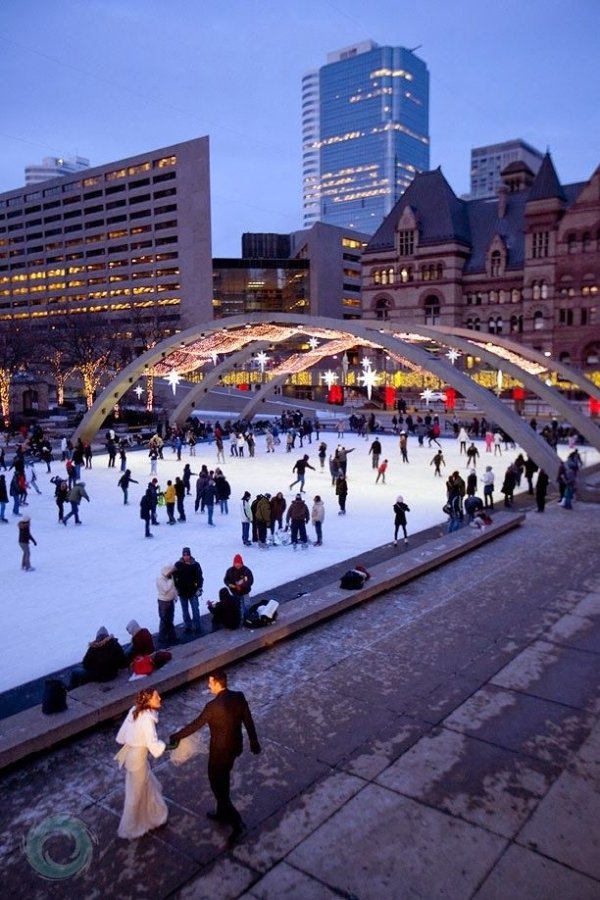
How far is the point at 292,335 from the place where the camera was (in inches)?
1221

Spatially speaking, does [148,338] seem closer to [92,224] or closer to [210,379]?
[210,379]

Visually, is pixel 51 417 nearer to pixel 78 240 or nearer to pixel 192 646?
pixel 192 646

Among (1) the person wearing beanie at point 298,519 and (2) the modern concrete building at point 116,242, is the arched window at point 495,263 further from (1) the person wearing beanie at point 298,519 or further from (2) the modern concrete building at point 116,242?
(1) the person wearing beanie at point 298,519

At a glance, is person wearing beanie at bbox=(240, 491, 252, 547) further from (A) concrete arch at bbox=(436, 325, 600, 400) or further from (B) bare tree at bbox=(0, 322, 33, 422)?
(B) bare tree at bbox=(0, 322, 33, 422)

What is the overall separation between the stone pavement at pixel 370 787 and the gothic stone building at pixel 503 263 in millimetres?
51841

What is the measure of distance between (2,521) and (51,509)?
6.49 ft

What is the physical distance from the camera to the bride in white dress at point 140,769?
16.9 ft

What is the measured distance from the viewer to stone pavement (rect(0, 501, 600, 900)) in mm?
4836

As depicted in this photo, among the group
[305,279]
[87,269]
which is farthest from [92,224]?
[305,279]

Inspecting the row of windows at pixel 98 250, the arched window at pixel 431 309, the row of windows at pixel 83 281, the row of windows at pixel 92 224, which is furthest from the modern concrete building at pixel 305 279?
the arched window at pixel 431 309

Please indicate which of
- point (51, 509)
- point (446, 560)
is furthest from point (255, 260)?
point (446, 560)

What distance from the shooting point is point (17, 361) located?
47.6 m

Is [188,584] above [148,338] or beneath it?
beneath

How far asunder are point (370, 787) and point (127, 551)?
10048 mm
